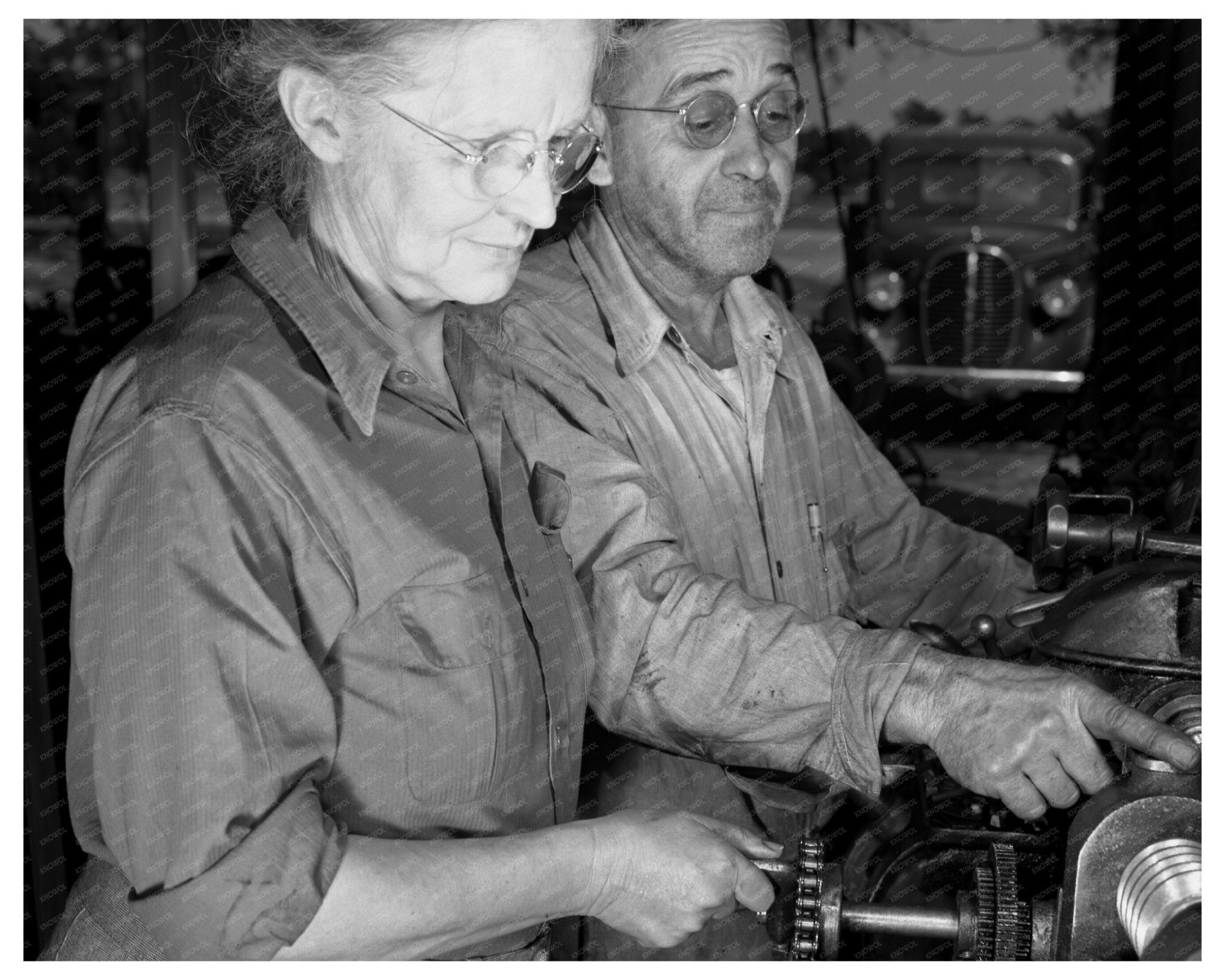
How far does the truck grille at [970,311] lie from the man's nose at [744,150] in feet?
16.1

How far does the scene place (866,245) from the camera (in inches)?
272

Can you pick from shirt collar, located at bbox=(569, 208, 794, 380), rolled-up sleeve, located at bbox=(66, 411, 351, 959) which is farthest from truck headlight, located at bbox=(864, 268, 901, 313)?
rolled-up sleeve, located at bbox=(66, 411, 351, 959)

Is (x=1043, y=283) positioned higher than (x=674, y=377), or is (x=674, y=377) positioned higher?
(x=674, y=377)

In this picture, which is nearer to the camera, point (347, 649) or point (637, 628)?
point (347, 649)

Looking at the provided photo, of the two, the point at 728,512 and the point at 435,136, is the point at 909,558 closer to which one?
the point at 728,512

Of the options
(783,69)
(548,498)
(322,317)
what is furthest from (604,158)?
(322,317)

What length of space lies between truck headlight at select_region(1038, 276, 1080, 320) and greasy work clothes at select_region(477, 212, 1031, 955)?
15.8ft

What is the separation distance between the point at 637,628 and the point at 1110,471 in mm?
2523

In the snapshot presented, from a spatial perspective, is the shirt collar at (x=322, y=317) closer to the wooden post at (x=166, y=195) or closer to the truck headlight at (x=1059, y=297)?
the wooden post at (x=166, y=195)

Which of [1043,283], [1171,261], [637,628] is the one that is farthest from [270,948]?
[1043,283]

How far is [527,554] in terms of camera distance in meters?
1.52

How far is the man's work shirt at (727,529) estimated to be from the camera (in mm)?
1675

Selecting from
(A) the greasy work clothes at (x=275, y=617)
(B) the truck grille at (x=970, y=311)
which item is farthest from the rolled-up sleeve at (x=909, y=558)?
(B) the truck grille at (x=970, y=311)
